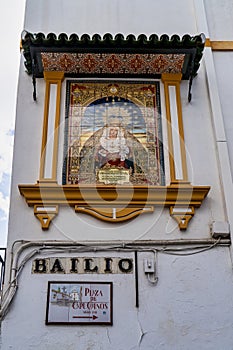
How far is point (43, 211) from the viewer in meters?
5.11

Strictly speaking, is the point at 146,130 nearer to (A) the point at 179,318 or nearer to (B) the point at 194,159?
(B) the point at 194,159

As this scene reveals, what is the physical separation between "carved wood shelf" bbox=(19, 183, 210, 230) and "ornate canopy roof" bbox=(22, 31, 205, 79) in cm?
150

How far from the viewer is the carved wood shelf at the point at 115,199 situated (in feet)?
16.8

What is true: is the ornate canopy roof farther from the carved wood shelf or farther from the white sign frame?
the white sign frame

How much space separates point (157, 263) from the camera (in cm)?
491

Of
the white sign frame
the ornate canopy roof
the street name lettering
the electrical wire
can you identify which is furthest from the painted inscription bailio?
the white sign frame

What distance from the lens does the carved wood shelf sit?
16.8 ft

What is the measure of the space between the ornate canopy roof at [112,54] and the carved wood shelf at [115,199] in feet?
4.93

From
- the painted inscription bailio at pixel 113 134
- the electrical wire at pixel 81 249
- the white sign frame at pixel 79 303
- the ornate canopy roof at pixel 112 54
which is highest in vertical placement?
the ornate canopy roof at pixel 112 54

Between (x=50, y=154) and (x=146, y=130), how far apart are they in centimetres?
117

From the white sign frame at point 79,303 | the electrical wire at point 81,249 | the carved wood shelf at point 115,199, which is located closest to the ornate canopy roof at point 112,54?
the carved wood shelf at point 115,199

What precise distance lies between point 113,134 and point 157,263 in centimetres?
167

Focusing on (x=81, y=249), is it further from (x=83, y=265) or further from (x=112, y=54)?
(x=112, y=54)

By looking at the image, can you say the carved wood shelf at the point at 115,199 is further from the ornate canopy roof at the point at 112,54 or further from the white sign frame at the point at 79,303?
the ornate canopy roof at the point at 112,54
